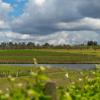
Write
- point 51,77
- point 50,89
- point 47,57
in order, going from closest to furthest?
point 50,89, point 51,77, point 47,57

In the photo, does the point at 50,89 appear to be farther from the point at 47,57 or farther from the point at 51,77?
the point at 47,57

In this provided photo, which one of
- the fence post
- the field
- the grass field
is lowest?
the field

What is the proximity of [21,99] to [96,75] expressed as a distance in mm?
2716

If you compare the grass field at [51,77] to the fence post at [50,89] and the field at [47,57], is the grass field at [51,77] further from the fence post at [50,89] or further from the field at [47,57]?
the field at [47,57]

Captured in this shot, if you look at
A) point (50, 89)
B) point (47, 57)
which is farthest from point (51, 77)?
point (47, 57)

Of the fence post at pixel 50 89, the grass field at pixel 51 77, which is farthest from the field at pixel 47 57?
the fence post at pixel 50 89

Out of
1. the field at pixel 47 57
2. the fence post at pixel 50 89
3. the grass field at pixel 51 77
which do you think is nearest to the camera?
the fence post at pixel 50 89

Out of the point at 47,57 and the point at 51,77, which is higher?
the point at 51,77

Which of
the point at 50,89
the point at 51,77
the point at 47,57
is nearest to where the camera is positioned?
the point at 50,89

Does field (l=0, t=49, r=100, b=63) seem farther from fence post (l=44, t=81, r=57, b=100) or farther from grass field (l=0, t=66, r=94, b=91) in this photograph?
fence post (l=44, t=81, r=57, b=100)

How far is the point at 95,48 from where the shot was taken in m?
180

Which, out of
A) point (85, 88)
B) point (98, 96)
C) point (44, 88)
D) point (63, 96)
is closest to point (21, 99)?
point (44, 88)

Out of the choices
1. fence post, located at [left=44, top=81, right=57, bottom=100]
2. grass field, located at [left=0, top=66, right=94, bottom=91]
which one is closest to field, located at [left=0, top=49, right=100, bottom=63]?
grass field, located at [left=0, top=66, right=94, bottom=91]

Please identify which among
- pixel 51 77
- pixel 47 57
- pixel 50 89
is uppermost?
pixel 50 89
